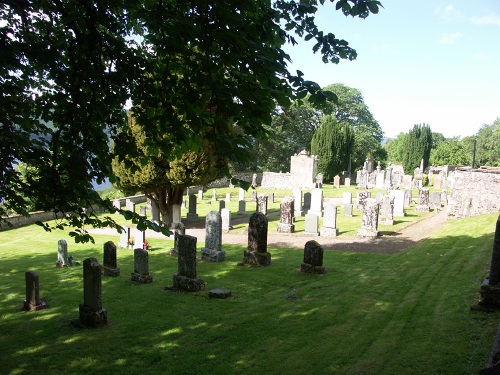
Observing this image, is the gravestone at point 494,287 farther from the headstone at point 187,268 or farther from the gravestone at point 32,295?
the gravestone at point 32,295

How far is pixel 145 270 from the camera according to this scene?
1105cm

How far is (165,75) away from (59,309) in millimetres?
6406

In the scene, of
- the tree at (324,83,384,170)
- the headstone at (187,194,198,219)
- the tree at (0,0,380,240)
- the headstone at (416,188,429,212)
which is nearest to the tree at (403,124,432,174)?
the tree at (324,83,384,170)

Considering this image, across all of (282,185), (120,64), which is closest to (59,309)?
(120,64)

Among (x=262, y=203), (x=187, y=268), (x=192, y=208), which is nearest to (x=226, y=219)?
(x=262, y=203)

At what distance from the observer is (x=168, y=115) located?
17.4ft

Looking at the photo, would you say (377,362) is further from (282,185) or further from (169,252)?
(282,185)

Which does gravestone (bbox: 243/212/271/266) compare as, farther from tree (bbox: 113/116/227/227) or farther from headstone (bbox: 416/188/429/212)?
headstone (bbox: 416/188/429/212)

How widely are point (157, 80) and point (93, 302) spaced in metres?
4.76

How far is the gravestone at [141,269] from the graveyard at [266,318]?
0.03 m

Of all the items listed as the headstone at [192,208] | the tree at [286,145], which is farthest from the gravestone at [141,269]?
the tree at [286,145]

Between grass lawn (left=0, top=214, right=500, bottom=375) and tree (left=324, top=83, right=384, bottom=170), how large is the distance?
5027 centimetres

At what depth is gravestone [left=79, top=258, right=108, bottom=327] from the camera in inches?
305

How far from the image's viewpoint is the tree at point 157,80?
4484 millimetres
